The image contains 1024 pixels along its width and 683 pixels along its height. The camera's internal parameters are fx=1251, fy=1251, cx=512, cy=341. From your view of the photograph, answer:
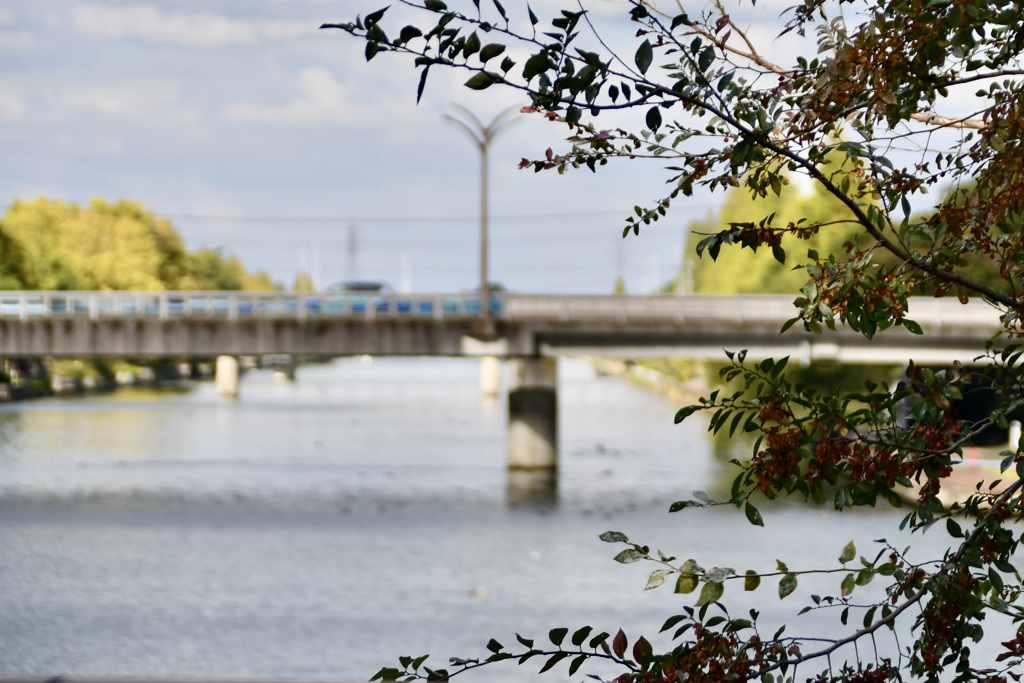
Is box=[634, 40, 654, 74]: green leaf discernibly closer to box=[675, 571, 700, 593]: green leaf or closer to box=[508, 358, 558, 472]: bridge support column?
box=[675, 571, 700, 593]: green leaf

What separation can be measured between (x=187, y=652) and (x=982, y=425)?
15.7m

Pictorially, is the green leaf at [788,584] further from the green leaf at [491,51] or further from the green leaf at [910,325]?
the green leaf at [491,51]

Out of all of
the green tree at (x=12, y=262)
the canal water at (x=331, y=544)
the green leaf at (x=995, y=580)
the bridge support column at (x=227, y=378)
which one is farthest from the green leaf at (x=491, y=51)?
the bridge support column at (x=227, y=378)

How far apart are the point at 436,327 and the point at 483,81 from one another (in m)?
36.3

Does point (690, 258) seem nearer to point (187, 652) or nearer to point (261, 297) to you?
point (261, 297)

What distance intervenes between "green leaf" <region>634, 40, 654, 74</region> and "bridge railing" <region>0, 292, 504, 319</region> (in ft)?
118

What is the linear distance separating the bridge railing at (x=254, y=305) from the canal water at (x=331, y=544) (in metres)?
5.26

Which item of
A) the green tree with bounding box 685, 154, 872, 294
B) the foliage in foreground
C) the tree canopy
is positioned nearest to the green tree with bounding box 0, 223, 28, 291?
the tree canopy

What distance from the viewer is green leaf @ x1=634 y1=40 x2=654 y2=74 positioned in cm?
321

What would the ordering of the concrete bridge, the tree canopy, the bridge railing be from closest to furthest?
the concrete bridge
the bridge railing
the tree canopy

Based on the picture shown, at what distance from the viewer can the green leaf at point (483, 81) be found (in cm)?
326

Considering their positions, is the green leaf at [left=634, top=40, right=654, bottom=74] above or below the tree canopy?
below

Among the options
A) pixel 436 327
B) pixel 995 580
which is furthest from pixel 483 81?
pixel 436 327

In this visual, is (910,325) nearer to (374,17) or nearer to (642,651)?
(642,651)
